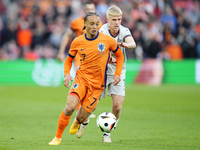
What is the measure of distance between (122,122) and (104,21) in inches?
Answer: 478

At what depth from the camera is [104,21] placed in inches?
816

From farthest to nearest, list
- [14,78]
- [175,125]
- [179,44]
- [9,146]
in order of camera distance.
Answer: [179,44], [14,78], [175,125], [9,146]

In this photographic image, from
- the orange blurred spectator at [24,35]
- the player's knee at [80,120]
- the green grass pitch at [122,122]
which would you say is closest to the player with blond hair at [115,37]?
the player's knee at [80,120]

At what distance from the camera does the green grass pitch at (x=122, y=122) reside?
6.36 meters

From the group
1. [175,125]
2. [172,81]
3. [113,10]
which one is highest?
[113,10]

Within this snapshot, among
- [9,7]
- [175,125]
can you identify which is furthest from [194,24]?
[175,125]

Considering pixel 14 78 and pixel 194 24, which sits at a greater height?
pixel 194 24

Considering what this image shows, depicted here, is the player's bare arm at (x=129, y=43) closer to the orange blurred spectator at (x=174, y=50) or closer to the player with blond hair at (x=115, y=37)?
the player with blond hair at (x=115, y=37)

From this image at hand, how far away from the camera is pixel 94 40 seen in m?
6.41

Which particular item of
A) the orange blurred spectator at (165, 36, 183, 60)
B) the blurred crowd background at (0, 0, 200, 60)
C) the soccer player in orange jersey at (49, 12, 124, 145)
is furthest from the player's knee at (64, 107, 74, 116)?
the orange blurred spectator at (165, 36, 183, 60)

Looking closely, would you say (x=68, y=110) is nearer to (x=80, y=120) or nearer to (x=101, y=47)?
(x=80, y=120)

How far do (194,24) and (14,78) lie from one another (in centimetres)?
1094

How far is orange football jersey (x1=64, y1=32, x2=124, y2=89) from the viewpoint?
6395 millimetres

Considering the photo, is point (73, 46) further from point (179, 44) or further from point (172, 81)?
point (179, 44)
